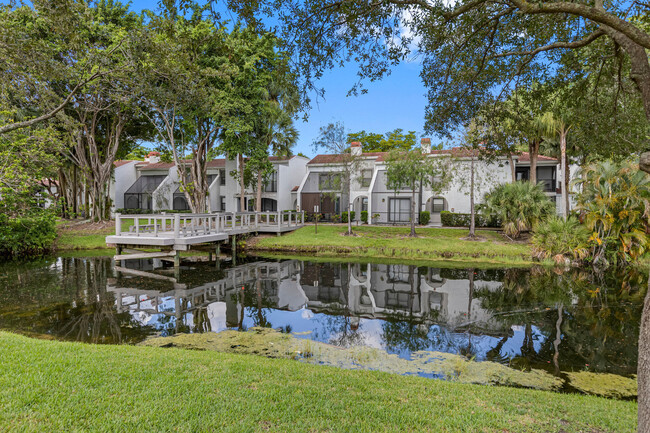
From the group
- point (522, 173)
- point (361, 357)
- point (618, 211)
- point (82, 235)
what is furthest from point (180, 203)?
point (618, 211)

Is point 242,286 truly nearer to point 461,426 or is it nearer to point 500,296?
point 500,296

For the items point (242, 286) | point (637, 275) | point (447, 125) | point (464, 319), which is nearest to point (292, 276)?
point (242, 286)

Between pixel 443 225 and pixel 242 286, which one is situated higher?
pixel 443 225

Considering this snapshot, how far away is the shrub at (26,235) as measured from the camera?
17.7 meters

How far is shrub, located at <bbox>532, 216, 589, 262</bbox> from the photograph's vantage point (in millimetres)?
16328

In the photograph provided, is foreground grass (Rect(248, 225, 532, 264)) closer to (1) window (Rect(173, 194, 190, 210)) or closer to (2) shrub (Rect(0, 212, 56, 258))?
(2) shrub (Rect(0, 212, 56, 258))

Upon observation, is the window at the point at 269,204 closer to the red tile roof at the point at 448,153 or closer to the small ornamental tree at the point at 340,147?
the red tile roof at the point at 448,153

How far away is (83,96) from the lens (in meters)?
22.6

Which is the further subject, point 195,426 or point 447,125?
point 447,125

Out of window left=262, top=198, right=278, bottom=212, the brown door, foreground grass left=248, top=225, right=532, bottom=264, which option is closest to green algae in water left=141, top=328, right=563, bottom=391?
foreground grass left=248, top=225, right=532, bottom=264

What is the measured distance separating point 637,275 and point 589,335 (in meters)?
9.02

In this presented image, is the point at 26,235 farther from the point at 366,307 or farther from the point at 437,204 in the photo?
the point at 437,204

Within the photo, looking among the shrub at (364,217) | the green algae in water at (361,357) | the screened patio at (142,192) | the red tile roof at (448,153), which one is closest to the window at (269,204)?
the red tile roof at (448,153)

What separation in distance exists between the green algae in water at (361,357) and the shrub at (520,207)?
51.2ft
